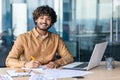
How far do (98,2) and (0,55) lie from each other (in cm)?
254

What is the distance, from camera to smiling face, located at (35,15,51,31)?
9.91ft

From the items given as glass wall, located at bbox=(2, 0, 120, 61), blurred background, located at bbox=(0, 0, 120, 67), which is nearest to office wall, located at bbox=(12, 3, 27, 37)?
blurred background, located at bbox=(0, 0, 120, 67)

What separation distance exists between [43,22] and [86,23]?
4.33m

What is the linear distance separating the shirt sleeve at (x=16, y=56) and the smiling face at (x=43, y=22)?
23 cm

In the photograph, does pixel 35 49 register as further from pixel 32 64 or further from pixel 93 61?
pixel 93 61

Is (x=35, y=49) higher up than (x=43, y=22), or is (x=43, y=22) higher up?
(x=43, y=22)

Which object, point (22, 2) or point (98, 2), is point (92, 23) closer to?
point (98, 2)

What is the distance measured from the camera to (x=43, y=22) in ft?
9.90

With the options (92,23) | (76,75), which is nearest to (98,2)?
(92,23)

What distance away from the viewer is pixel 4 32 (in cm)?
686

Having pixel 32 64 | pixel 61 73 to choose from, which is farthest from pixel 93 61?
pixel 32 64

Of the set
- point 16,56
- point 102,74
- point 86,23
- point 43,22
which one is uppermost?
point 43,22

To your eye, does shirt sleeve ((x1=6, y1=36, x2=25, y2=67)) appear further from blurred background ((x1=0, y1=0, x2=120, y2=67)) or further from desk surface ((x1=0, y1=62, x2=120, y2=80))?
blurred background ((x1=0, y1=0, x2=120, y2=67))

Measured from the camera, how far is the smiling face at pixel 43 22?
119 inches
